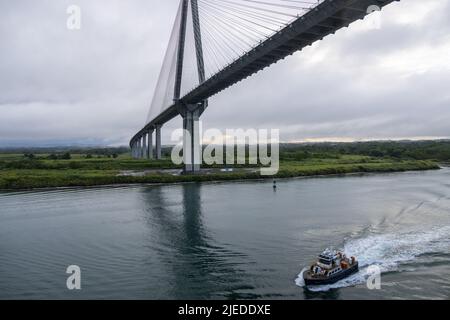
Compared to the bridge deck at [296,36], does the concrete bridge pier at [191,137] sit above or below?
below

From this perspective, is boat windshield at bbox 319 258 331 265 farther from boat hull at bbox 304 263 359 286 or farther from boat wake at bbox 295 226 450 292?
boat wake at bbox 295 226 450 292

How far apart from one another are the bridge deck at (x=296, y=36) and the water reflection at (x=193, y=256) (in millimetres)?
13180

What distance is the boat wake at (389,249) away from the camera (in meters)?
18.3

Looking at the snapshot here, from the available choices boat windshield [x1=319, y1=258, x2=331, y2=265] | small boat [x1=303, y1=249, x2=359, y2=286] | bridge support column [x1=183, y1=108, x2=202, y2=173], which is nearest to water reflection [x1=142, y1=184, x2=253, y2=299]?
small boat [x1=303, y1=249, x2=359, y2=286]

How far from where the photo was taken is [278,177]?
5700 centimetres

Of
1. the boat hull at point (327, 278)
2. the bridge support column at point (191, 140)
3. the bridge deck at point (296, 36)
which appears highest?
the bridge deck at point (296, 36)

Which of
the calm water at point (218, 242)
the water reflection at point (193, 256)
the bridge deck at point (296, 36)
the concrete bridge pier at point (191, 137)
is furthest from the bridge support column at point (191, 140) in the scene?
the water reflection at point (193, 256)

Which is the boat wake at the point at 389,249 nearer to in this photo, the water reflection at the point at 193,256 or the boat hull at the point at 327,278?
the boat hull at the point at 327,278

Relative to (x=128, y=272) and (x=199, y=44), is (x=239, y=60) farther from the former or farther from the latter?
(x=128, y=272)

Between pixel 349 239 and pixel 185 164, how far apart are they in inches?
1421

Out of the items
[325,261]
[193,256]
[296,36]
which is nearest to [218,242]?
[193,256]

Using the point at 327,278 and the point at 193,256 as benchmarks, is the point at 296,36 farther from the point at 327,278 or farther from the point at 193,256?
the point at 327,278

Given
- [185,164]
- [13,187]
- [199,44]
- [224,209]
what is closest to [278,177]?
[185,164]

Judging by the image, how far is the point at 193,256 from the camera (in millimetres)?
20922
